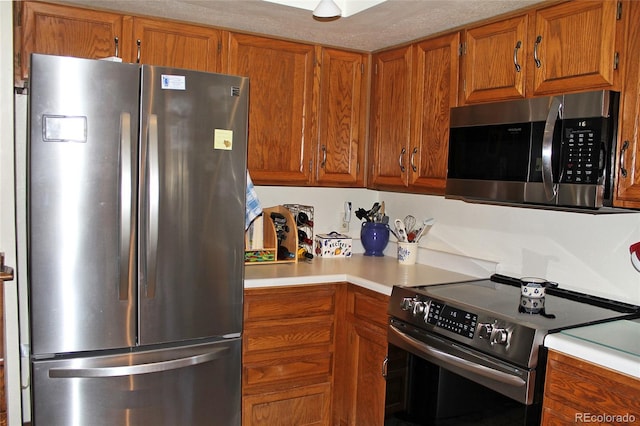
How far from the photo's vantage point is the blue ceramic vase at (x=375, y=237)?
328 centimetres

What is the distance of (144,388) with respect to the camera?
216cm

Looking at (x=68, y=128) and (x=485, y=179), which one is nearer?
(x=68, y=128)

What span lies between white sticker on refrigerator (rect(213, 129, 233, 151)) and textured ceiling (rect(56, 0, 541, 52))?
572 mm

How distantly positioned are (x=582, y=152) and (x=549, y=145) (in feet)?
0.40

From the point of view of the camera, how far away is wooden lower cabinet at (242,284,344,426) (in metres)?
2.54

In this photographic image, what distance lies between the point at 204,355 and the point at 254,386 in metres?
0.40

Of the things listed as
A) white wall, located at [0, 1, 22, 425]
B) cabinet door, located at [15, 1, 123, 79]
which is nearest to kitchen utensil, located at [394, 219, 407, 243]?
cabinet door, located at [15, 1, 123, 79]

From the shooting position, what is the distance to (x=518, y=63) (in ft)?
7.41

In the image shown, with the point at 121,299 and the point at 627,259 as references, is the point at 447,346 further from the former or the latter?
the point at 121,299

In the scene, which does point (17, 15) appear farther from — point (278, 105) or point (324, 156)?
point (324, 156)

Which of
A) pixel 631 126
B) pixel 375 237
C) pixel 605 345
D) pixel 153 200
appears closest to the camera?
pixel 605 345

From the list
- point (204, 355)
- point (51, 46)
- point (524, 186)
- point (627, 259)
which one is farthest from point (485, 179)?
point (51, 46)

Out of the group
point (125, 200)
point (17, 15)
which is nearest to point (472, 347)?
point (125, 200)

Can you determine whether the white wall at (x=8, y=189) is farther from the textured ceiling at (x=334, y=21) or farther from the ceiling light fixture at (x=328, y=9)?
the ceiling light fixture at (x=328, y=9)
